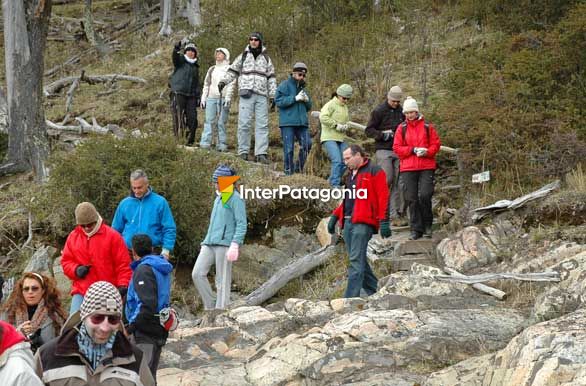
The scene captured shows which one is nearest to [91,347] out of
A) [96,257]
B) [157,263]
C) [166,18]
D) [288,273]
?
[157,263]

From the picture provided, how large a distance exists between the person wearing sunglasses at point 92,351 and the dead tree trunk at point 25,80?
45.0 ft

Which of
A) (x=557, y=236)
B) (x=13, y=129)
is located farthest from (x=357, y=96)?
(x=557, y=236)

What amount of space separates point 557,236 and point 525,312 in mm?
2339

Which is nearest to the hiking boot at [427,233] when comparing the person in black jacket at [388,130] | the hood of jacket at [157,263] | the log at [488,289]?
the person in black jacket at [388,130]

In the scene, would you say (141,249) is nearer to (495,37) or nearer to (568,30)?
(568,30)

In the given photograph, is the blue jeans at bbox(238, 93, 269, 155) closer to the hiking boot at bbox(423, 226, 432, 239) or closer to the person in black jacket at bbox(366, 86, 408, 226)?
the person in black jacket at bbox(366, 86, 408, 226)

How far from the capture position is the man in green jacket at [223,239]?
37.1ft

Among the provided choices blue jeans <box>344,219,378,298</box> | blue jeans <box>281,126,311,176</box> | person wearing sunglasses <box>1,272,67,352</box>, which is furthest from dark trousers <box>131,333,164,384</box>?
blue jeans <box>281,126,311,176</box>

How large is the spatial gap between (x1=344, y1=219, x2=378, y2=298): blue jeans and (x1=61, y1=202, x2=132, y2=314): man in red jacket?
8.69ft

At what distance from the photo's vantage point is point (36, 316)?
7703 mm

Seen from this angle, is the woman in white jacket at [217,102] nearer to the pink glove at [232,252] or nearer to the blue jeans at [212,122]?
the blue jeans at [212,122]

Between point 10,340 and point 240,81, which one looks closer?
point 10,340

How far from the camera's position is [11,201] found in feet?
55.1

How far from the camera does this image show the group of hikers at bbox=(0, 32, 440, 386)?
212 inches
